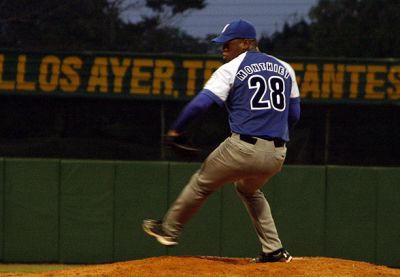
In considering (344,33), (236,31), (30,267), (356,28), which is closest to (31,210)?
(30,267)

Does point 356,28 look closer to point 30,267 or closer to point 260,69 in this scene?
point 30,267

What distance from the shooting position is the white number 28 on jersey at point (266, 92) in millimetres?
6176

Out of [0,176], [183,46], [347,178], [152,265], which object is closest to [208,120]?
[183,46]

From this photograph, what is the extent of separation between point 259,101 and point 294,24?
19.8ft

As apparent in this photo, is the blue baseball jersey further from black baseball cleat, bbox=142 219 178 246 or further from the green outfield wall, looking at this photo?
the green outfield wall

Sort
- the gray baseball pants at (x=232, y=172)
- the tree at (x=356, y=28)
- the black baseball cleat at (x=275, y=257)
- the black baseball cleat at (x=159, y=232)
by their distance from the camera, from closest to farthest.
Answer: the gray baseball pants at (x=232, y=172) → the black baseball cleat at (x=159, y=232) → the black baseball cleat at (x=275, y=257) → the tree at (x=356, y=28)

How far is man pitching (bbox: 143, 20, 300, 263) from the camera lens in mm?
6141

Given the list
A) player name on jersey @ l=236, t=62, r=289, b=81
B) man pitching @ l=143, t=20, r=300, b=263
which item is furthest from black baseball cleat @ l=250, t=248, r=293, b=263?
player name on jersey @ l=236, t=62, r=289, b=81

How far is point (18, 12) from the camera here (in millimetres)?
11766

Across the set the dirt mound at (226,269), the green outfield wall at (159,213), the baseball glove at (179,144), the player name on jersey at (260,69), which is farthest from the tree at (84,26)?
the baseball glove at (179,144)

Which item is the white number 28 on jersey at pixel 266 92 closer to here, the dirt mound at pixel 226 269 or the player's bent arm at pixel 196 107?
the player's bent arm at pixel 196 107

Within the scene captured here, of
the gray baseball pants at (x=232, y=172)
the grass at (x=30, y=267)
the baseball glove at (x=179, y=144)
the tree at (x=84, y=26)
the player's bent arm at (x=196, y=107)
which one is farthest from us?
the tree at (x=84, y=26)

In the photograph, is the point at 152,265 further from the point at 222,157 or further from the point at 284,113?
the point at 284,113

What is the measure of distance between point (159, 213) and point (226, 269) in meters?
5.53
